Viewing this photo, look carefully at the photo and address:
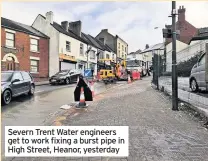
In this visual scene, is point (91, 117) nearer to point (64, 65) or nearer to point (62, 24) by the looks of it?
point (64, 65)

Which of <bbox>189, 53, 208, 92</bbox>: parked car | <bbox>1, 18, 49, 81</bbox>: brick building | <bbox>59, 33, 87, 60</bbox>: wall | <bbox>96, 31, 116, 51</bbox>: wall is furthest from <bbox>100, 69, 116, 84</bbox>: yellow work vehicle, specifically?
<bbox>96, 31, 116, 51</bbox>: wall

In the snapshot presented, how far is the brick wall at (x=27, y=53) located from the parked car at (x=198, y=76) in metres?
17.4

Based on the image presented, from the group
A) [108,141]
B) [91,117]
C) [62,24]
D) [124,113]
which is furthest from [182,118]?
[62,24]

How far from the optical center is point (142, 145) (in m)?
5.13

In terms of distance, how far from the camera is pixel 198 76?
10.4 meters

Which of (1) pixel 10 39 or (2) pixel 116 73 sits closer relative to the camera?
(1) pixel 10 39

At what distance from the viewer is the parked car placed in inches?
388

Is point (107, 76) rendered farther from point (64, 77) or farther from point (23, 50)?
point (23, 50)

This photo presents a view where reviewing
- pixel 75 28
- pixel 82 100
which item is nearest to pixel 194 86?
pixel 82 100

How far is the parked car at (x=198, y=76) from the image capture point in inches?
388

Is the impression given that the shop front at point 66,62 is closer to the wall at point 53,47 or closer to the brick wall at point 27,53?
the wall at point 53,47

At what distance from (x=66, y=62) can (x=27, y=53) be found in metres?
6.86

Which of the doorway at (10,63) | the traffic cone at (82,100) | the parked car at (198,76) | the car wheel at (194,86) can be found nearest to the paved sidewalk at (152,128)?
the traffic cone at (82,100)

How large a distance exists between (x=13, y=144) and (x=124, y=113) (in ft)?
15.1
